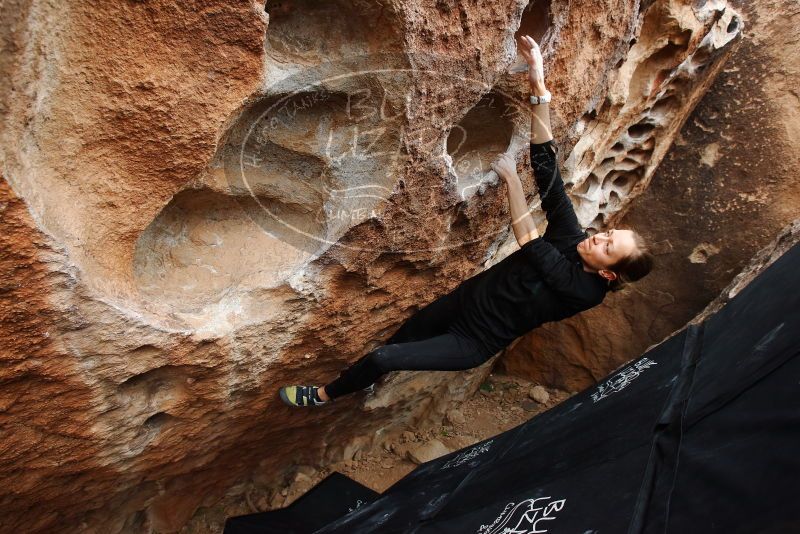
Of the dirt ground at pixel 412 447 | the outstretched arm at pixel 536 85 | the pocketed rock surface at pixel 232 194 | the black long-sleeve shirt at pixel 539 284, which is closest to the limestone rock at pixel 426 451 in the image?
the dirt ground at pixel 412 447

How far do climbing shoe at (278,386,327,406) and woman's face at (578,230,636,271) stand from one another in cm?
102

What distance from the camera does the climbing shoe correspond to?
2.05 metres

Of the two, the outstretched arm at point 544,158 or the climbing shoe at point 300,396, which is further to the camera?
the climbing shoe at point 300,396

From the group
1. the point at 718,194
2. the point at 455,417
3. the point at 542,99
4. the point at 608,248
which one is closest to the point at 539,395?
the point at 455,417

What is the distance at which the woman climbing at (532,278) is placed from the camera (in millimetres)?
1764

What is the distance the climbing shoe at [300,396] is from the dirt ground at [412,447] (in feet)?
2.75

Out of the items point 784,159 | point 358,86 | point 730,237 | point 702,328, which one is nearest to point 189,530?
point 358,86

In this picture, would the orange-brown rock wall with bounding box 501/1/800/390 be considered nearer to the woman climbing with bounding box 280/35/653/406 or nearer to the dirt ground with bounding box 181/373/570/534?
the dirt ground with bounding box 181/373/570/534

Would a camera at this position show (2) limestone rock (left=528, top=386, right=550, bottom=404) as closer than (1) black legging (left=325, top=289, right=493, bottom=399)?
No

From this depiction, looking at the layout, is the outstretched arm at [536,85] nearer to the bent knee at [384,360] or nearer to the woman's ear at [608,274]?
the woman's ear at [608,274]

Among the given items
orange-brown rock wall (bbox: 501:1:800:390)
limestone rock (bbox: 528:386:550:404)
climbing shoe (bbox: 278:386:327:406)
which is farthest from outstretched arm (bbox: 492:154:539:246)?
limestone rock (bbox: 528:386:550:404)

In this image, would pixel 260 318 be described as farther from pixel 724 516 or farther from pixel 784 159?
pixel 784 159

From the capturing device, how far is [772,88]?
9.06ft

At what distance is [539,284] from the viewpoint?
5.95 ft
